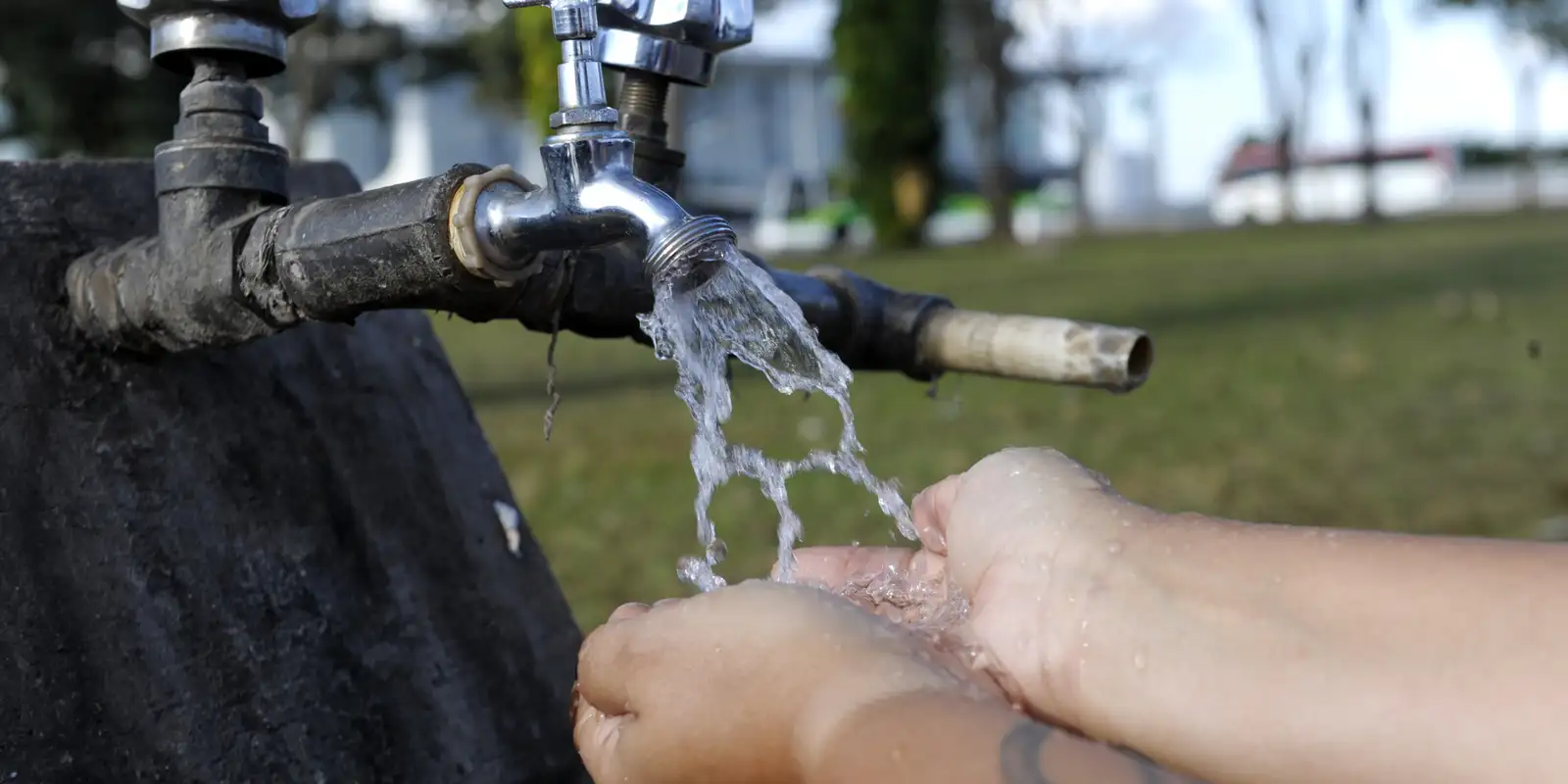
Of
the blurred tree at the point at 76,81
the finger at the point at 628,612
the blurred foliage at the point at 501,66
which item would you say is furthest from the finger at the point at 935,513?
the blurred foliage at the point at 501,66

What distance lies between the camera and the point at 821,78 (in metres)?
37.8

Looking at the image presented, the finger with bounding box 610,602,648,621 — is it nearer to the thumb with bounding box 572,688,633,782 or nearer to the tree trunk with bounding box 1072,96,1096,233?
the thumb with bounding box 572,688,633,782

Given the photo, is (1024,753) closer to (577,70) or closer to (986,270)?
(577,70)

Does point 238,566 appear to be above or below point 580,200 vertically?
below

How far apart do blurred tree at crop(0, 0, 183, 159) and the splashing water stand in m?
17.3

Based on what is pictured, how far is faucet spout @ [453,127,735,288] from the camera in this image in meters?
0.94

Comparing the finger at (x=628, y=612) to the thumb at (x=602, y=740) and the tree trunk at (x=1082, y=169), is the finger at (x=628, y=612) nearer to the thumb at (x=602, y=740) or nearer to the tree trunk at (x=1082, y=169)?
the thumb at (x=602, y=740)

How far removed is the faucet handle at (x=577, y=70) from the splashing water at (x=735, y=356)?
0.40 ft

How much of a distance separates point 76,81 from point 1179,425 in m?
16.0

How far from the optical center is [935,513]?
118 centimetres

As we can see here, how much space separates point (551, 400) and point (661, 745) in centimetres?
40

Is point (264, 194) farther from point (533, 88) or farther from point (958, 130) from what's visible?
point (958, 130)

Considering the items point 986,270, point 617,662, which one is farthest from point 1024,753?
point 986,270

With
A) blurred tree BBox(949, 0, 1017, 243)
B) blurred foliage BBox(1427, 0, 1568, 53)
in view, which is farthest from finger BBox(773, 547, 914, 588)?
blurred foliage BBox(1427, 0, 1568, 53)
